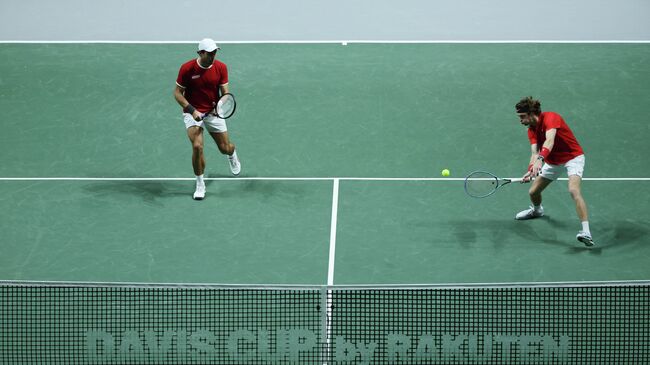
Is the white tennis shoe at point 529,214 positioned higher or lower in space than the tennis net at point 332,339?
higher

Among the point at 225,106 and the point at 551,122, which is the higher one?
the point at 225,106

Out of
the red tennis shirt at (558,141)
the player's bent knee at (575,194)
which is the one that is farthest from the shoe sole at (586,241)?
the red tennis shirt at (558,141)

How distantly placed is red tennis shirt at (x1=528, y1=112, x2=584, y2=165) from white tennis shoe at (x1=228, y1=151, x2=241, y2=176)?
3805mm

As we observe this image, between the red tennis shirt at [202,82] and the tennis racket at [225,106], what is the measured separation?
5.7 inches

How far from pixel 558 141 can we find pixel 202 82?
4249mm

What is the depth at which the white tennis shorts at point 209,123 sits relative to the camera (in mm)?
12052

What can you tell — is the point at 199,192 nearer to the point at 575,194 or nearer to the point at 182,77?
the point at 182,77

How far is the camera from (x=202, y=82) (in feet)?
39.2

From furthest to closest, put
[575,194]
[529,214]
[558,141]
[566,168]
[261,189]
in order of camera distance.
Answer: [261,189]
[529,214]
[566,168]
[558,141]
[575,194]

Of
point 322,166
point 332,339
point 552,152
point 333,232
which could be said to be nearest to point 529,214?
point 552,152

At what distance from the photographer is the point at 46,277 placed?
10742 mm

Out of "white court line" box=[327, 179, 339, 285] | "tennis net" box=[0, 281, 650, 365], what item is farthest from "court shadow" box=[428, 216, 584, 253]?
"tennis net" box=[0, 281, 650, 365]

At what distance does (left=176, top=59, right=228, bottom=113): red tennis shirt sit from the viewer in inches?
468

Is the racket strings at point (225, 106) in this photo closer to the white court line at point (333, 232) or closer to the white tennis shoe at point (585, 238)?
the white court line at point (333, 232)
